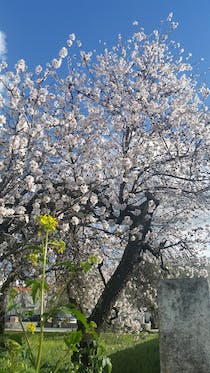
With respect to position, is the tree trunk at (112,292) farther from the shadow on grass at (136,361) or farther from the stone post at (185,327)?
the stone post at (185,327)

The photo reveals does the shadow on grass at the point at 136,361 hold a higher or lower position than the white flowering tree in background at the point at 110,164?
lower

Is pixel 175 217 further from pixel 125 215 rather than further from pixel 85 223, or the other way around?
pixel 85 223

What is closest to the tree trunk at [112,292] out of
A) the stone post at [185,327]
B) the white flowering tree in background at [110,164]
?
the white flowering tree in background at [110,164]

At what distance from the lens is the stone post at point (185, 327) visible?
405cm

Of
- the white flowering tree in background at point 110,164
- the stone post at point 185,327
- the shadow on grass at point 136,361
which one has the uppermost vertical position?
the white flowering tree in background at point 110,164

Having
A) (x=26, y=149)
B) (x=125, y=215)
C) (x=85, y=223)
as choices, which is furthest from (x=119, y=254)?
(x=26, y=149)

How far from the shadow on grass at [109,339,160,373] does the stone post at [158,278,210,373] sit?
5.24m

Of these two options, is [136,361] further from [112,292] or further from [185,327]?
[185,327]

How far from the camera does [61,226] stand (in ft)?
23.3

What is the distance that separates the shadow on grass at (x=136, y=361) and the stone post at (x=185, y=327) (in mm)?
5236

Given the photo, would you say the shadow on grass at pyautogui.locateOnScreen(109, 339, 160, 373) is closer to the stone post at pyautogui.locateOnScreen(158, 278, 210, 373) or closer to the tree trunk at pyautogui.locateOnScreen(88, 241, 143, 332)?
the tree trunk at pyautogui.locateOnScreen(88, 241, 143, 332)

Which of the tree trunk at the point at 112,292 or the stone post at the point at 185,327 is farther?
the tree trunk at the point at 112,292

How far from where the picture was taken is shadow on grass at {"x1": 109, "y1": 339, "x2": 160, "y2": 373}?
9078mm

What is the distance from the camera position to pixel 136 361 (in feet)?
33.5
